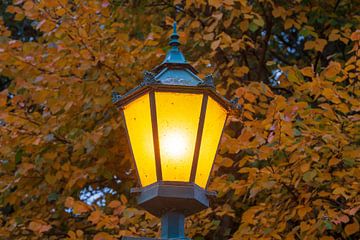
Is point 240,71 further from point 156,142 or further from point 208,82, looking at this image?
point 156,142

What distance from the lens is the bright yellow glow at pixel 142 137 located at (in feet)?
10.2

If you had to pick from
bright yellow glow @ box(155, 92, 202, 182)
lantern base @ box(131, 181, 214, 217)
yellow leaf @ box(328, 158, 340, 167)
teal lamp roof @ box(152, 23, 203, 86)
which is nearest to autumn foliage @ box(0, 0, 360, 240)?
yellow leaf @ box(328, 158, 340, 167)

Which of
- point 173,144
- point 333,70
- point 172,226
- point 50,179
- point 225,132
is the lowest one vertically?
point 172,226

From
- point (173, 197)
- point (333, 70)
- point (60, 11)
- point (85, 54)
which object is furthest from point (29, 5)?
point (173, 197)

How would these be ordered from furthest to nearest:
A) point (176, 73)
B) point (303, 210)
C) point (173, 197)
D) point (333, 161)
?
point (303, 210) < point (333, 161) < point (176, 73) < point (173, 197)

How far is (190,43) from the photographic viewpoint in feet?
25.3

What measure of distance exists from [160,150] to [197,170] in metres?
0.21

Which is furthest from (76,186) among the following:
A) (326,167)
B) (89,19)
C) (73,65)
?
(326,167)

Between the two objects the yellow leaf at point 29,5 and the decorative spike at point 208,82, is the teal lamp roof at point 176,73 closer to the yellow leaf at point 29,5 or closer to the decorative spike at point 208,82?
the decorative spike at point 208,82

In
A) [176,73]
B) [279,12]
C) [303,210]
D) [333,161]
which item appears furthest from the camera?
[279,12]

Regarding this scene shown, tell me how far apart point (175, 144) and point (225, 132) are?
139 inches

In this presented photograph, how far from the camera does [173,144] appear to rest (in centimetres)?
306

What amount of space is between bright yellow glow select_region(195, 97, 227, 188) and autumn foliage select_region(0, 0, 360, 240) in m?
1.88

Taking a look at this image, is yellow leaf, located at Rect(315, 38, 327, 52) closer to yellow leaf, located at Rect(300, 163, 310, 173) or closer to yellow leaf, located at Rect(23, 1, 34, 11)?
yellow leaf, located at Rect(300, 163, 310, 173)
